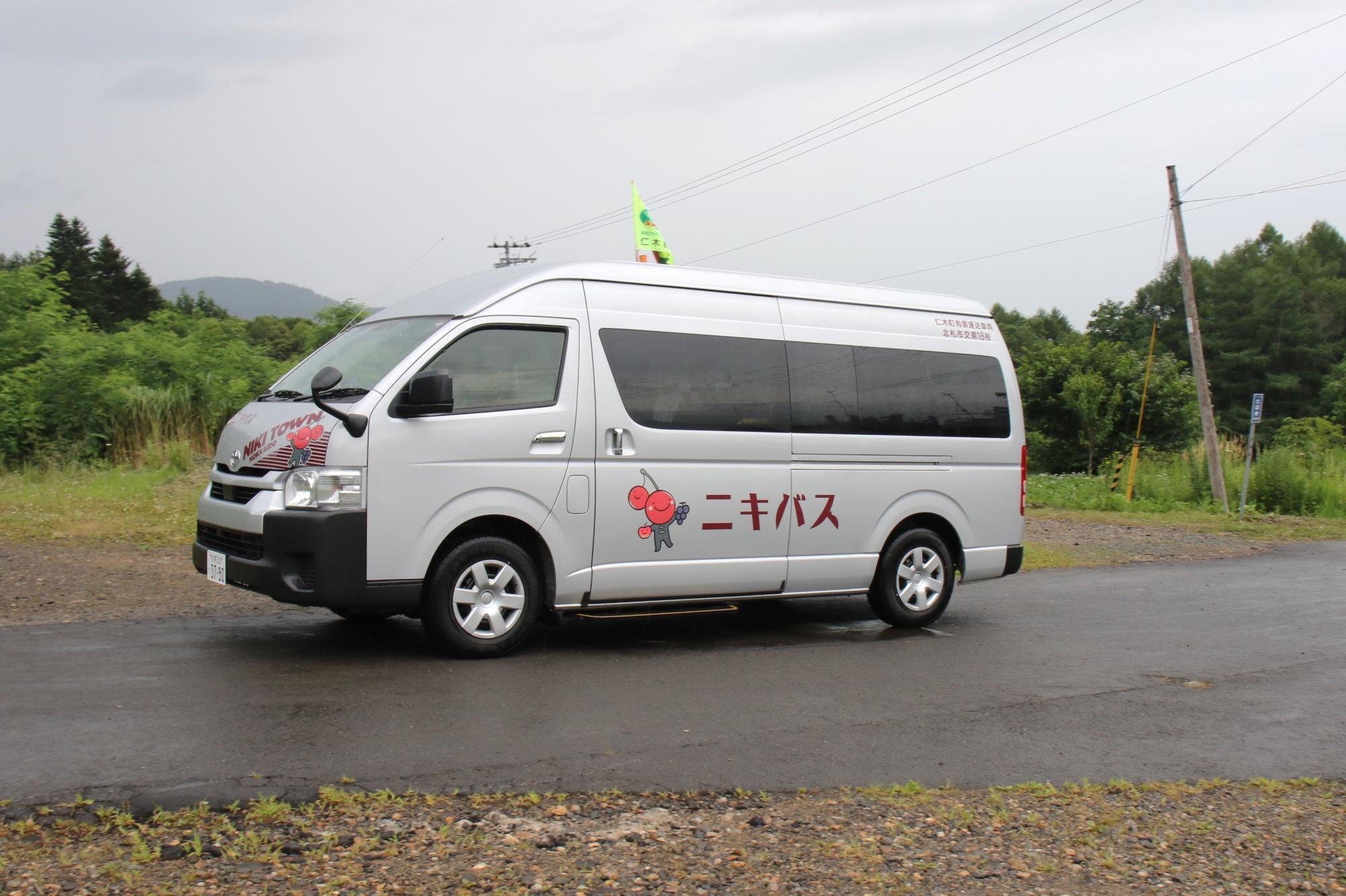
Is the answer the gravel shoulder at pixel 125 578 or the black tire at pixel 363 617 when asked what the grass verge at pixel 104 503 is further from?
the black tire at pixel 363 617

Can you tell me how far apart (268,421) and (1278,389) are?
8265 cm

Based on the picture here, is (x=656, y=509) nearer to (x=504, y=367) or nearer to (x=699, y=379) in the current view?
(x=699, y=379)

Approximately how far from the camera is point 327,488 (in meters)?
6.64

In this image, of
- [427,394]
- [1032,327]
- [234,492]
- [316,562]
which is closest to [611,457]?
[427,394]

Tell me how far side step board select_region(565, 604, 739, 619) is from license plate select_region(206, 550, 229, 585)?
7.03ft

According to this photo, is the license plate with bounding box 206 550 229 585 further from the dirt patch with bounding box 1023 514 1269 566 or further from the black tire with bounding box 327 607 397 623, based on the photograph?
the dirt patch with bounding box 1023 514 1269 566

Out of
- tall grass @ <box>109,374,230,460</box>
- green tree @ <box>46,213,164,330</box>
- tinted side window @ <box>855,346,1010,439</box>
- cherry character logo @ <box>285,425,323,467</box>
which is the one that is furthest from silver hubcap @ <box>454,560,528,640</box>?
green tree @ <box>46,213,164,330</box>

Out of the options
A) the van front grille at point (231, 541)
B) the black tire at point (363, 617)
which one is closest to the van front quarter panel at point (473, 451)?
the van front grille at point (231, 541)

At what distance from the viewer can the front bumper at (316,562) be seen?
656 centimetres

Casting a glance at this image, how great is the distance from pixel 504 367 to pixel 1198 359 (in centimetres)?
2127

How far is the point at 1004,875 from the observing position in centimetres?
409

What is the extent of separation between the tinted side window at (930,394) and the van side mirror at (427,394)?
3.32m

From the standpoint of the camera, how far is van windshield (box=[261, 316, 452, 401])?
279 inches

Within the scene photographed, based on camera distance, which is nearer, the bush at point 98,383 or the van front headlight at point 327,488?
the van front headlight at point 327,488
